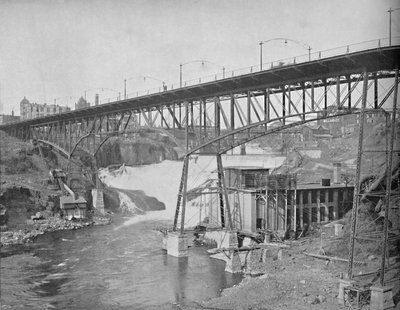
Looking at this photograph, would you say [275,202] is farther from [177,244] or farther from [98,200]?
[98,200]

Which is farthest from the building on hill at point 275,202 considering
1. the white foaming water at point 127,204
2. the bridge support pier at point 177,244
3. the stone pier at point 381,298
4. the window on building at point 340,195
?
the white foaming water at point 127,204

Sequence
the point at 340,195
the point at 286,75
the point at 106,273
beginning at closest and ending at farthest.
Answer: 1. the point at 286,75
2. the point at 106,273
3. the point at 340,195

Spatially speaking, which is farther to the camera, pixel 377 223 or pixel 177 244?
pixel 177 244

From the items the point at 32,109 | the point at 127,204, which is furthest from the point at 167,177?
the point at 32,109

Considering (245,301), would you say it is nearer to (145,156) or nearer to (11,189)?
(11,189)

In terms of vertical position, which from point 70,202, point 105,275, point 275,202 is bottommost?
point 105,275

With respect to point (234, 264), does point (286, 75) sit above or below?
above

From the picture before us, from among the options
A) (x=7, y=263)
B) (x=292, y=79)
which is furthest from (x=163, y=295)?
(x=292, y=79)
